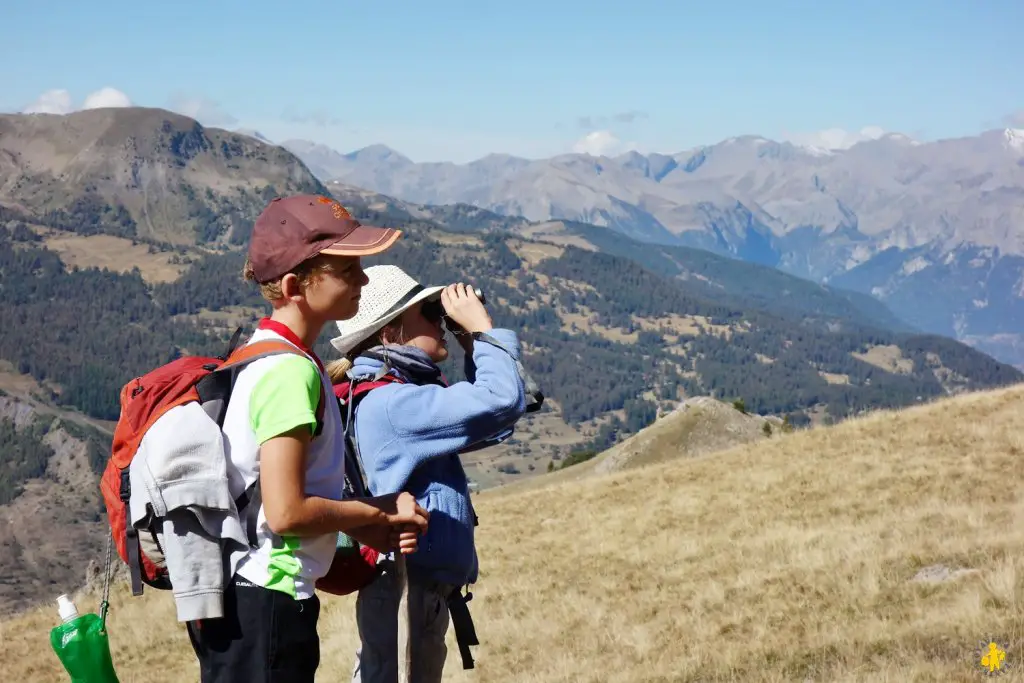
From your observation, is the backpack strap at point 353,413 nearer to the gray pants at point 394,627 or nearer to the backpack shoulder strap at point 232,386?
the gray pants at point 394,627

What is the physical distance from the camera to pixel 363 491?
5.01 m

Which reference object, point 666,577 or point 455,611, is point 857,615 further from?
point 455,611

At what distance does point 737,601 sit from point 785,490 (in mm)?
7208

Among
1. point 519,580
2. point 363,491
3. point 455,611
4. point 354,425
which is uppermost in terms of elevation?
point 354,425

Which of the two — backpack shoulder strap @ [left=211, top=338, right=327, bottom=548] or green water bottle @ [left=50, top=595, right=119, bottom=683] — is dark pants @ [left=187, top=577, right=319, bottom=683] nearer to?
backpack shoulder strap @ [left=211, top=338, right=327, bottom=548]

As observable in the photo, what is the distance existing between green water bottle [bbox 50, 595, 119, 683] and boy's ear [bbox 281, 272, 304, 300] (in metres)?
1.59

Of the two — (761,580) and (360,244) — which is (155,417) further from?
(761,580)

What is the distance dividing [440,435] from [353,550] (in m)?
0.74

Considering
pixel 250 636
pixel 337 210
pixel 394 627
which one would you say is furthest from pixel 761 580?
pixel 337 210

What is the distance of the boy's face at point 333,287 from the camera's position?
4.25 m

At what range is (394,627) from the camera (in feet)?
16.9

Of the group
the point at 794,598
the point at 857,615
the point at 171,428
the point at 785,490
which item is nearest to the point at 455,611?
the point at 171,428

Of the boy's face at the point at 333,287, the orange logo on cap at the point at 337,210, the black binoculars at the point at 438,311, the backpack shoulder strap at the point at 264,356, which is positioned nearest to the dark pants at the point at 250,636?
the backpack shoulder strap at the point at 264,356

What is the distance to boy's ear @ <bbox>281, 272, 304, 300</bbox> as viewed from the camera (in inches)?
166
